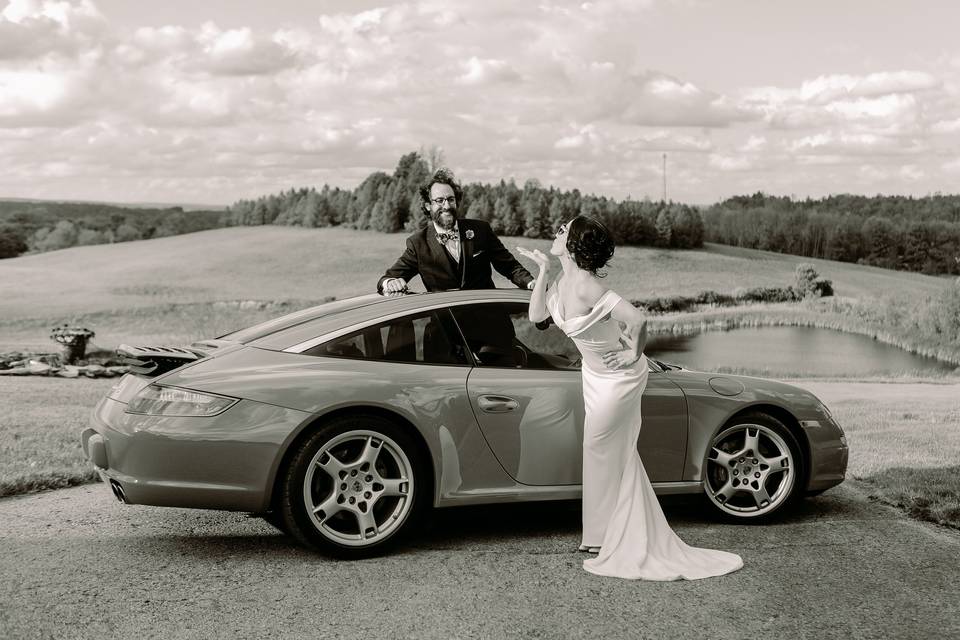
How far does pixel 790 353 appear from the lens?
3884cm

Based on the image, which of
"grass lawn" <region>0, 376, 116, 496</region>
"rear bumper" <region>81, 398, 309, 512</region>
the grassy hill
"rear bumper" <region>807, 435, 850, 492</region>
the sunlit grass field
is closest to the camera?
"rear bumper" <region>81, 398, 309, 512</region>

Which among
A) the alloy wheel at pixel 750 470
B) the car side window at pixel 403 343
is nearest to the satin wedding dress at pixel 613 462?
the car side window at pixel 403 343

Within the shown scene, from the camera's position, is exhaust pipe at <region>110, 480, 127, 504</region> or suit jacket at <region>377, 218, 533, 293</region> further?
suit jacket at <region>377, 218, 533, 293</region>

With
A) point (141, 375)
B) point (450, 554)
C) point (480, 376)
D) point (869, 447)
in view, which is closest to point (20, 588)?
point (141, 375)

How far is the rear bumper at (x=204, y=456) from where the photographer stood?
4.66m

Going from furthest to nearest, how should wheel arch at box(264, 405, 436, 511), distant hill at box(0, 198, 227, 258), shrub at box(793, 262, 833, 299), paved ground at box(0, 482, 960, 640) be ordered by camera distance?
1. distant hill at box(0, 198, 227, 258)
2. shrub at box(793, 262, 833, 299)
3. wheel arch at box(264, 405, 436, 511)
4. paved ground at box(0, 482, 960, 640)

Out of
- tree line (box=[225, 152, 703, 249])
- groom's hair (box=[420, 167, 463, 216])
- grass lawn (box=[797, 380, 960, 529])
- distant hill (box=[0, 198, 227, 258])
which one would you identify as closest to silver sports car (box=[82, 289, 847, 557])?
groom's hair (box=[420, 167, 463, 216])

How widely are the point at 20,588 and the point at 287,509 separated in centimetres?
124

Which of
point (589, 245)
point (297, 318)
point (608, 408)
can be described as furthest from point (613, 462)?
point (297, 318)

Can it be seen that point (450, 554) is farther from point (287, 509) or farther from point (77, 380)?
point (77, 380)

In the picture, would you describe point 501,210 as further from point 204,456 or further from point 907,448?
point 204,456

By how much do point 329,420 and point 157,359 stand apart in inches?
38.4

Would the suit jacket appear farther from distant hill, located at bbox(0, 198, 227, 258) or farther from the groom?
distant hill, located at bbox(0, 198, 227, 258)

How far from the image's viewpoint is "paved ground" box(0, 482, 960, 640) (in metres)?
4.04
